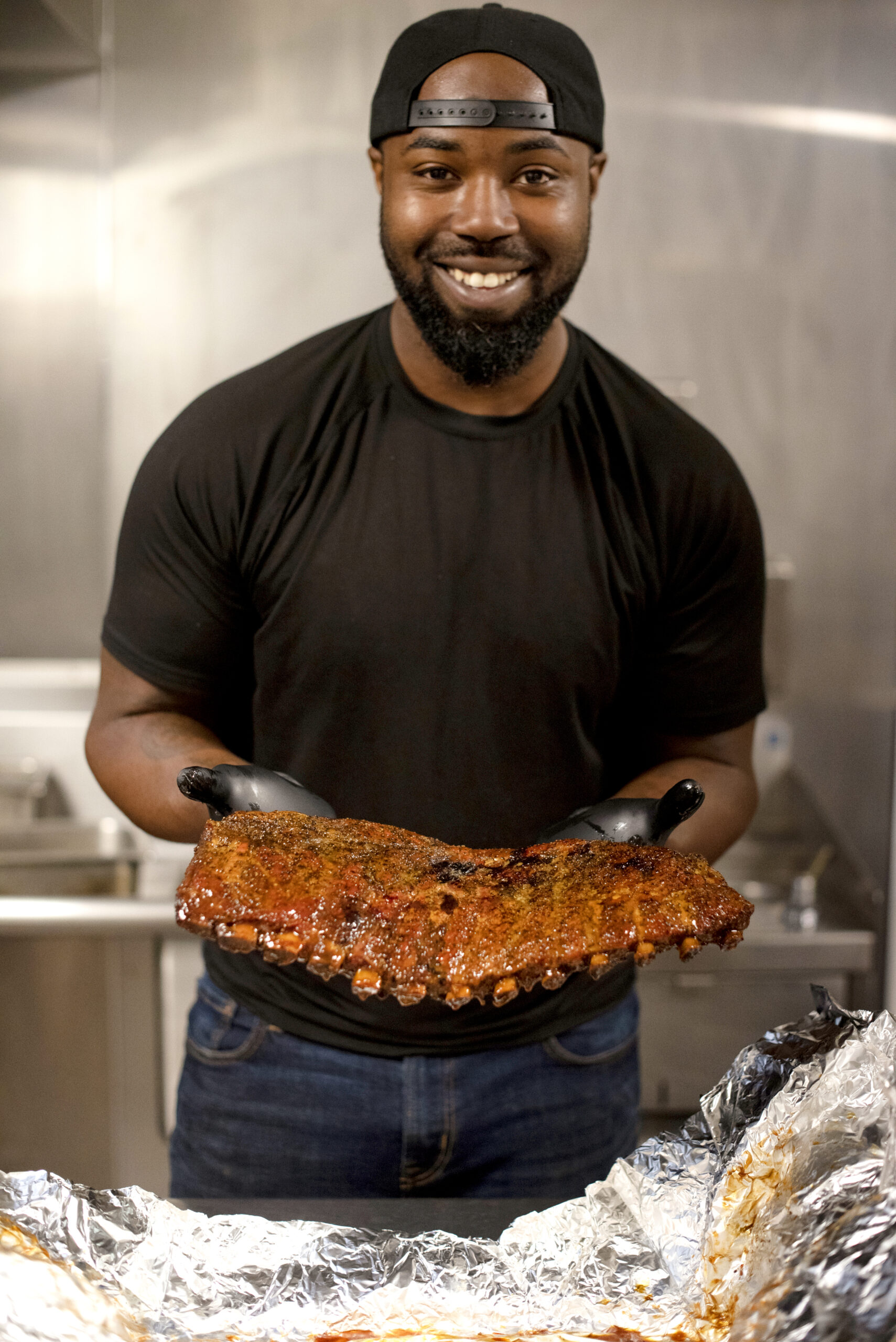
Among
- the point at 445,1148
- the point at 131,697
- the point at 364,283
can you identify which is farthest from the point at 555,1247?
the point at 364,283

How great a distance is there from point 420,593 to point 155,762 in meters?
0.37

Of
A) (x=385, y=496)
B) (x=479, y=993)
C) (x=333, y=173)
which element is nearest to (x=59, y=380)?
(x=333, y=173)

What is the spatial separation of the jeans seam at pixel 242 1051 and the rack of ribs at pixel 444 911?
0.49m

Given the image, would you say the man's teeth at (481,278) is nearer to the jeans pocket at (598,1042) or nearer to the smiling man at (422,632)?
the smiling man at (422,632)

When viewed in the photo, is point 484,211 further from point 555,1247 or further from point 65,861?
point 65,861

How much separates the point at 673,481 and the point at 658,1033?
4.28ft

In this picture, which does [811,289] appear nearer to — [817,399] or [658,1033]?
[817,399]

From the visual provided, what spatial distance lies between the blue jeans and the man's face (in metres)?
0.83

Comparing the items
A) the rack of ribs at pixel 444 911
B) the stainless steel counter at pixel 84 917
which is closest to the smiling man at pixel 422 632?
the rack of ribs at pixel 444 911

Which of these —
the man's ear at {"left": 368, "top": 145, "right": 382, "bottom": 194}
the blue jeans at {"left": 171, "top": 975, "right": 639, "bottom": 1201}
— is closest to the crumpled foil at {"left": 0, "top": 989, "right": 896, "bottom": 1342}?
the blue jeans at {"left": 171, "top": 975, "right": 639, "bottom": 1201}

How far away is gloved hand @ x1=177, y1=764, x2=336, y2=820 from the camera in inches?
41.8

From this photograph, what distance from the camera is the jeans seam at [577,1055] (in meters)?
1.46

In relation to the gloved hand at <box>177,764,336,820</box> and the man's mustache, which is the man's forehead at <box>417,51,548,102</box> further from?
the gloved hand at <box>177,764,336,820</box>

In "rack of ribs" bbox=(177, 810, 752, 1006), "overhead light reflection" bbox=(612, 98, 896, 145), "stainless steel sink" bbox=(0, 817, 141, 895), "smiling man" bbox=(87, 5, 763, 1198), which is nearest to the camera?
"rack of ribs" bbox=(177, 810, 752, 1006)
